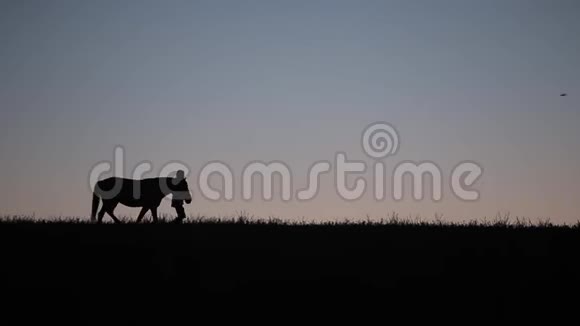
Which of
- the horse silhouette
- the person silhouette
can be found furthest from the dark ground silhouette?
the horse silhouette

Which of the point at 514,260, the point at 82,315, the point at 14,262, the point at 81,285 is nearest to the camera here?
the point at 82,315

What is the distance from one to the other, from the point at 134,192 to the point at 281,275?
12655mm

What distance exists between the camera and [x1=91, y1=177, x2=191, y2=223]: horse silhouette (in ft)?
Result: 76.9

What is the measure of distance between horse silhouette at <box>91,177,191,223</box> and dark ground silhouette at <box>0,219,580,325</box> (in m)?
8.02

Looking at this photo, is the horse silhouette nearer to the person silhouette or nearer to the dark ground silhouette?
the person silhouette

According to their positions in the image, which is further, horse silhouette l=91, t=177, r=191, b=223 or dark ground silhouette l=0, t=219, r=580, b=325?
horse silhouette l=91, t=177, r=191, b=223

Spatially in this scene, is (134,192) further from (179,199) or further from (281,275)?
(281,275)

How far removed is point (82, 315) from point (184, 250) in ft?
9.42

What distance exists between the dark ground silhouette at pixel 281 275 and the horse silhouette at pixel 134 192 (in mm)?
8024

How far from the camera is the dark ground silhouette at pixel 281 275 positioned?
1137 centimetres

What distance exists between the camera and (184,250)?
44.2 feet

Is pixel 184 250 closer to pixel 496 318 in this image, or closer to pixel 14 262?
pixel 14 262

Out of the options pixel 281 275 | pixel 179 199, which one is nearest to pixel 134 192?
pixel 179 199

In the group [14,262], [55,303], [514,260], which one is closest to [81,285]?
[55,303]
